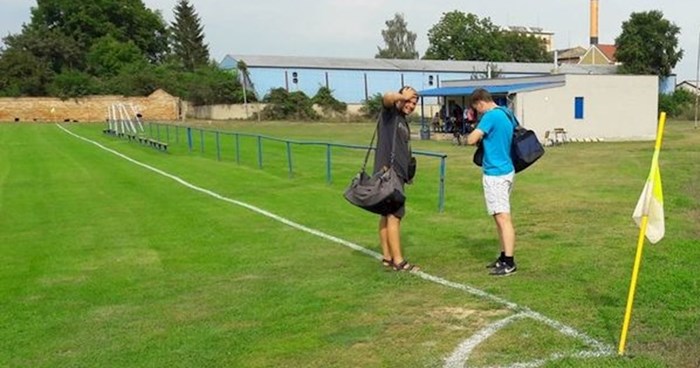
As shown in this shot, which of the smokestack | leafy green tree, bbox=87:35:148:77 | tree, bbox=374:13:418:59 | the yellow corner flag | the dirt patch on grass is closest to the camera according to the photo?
the yellow corner flag

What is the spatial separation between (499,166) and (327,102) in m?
59.4

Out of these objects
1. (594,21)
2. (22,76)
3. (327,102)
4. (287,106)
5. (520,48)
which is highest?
(594,21)

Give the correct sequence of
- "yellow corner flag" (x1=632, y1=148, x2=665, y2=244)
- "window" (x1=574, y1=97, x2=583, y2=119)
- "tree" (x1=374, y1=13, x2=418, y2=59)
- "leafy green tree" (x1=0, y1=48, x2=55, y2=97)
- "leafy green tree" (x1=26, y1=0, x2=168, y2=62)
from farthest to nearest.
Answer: "tree" (x1=374, y1=13, x2=418, y2=59)
"leafy green tree" (x1=26, y1=0, x2=168, y2=62)
"leafy green tree" (x1=0, y1=48, x2=55, y2=97)
"window" (x1=574, y1=97, x2=583, y2=119)
"yellow corner flag" (x1=632, y1=148, x2=665, y2=244)

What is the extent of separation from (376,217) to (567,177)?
7.34 metres

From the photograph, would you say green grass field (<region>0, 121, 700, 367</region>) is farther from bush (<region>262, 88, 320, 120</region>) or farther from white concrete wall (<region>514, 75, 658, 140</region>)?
bush (<region>262, 88, 320, 120</region>)

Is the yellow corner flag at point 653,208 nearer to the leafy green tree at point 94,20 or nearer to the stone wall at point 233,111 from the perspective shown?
the stone wall at point 233,111

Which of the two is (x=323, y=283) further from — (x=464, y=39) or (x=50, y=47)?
(x=464, y=39)

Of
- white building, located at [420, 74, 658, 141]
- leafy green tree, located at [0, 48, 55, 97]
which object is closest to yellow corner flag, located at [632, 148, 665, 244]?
white building, located at [420, 74, 658, 141]

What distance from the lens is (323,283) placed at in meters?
6.50

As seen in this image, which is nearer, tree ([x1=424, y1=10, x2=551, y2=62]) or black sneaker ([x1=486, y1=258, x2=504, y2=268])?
black sneaker ([x1=486, y1=258, x2=504, y2=268])

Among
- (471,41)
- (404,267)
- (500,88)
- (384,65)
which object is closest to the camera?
(404,267)

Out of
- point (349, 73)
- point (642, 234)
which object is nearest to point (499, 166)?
point (642, 234)

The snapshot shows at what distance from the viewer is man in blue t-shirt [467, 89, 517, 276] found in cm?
643

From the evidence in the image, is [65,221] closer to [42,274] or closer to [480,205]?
[42,274]
